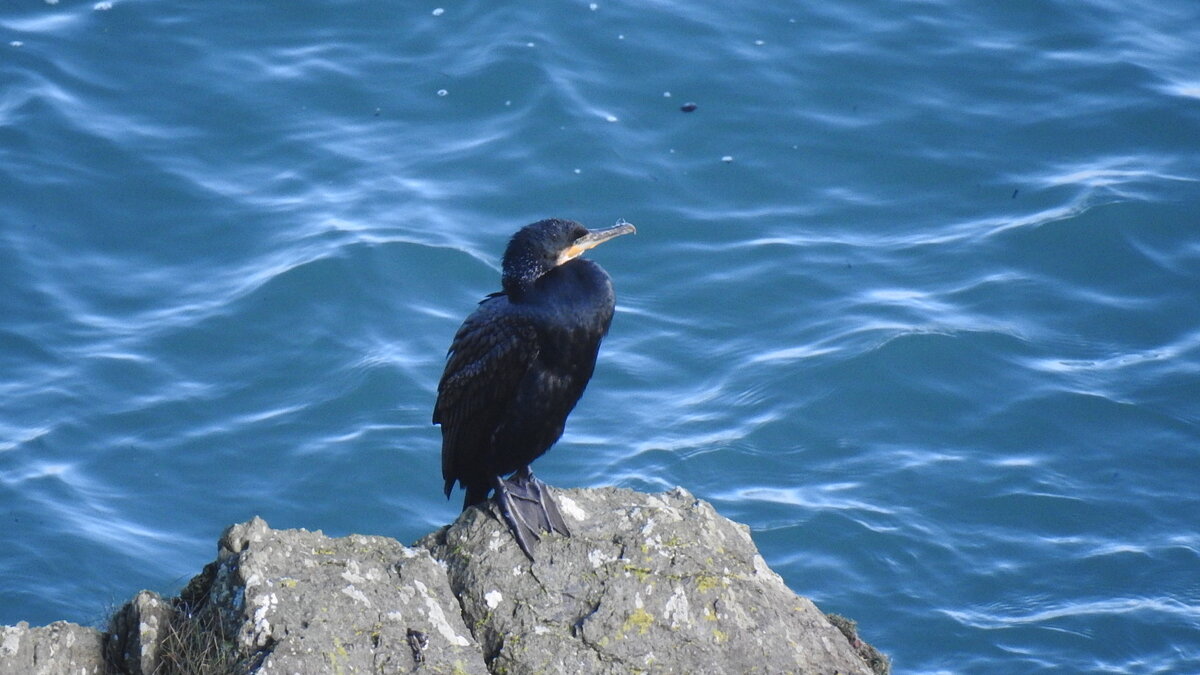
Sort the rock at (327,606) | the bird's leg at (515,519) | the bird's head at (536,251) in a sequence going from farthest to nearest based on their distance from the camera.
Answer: the bird's head at (536,251) < the bird's leg at (515,519) < the rock at (327,606)

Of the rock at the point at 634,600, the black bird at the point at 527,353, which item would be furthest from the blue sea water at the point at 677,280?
the rock at the point at 634,600

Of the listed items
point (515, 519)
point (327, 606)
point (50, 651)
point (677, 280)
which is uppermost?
point (677, 280)

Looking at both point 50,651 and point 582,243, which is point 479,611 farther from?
point 582,243

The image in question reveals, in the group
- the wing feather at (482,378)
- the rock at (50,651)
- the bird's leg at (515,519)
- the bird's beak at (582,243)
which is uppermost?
the bird's beak at (582,243)

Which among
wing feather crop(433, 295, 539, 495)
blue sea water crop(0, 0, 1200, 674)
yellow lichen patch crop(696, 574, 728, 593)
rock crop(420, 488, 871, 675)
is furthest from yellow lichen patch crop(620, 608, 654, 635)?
blue sea water crop(0, 0, 1200, 674)

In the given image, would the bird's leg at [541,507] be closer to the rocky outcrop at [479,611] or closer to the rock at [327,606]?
the rocky outcrop at [479,611]

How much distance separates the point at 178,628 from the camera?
4.21 m

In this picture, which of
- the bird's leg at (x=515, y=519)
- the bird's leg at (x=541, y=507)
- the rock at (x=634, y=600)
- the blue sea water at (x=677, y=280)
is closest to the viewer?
the rock at (x=634, y=600)

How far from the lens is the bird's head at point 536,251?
518 centimetres

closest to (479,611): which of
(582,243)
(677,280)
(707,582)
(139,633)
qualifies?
(707,582)

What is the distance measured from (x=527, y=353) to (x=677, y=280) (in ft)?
14.0

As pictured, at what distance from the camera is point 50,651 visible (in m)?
4.20

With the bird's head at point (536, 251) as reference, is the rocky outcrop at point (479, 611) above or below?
below

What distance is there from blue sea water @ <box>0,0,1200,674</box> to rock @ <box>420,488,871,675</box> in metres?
2.70
